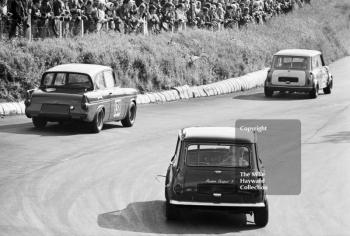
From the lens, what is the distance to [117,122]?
2495 cm

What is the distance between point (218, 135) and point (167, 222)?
1389 mm

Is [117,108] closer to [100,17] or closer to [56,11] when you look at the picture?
[56,11]

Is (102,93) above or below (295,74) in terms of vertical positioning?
below

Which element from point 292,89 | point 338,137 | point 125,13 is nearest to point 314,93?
point 292,89

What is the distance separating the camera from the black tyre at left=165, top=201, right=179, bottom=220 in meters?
12.9

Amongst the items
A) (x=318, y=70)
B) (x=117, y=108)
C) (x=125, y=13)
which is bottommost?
(x=117, y=108)

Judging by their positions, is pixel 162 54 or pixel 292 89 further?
pixel 162 54

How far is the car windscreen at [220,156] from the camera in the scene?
13094 millimetres

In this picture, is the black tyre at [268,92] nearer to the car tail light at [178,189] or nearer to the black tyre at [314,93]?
the black tyre at [314,93]

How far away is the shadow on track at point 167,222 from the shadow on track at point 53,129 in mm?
7989

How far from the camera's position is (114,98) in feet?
74.9

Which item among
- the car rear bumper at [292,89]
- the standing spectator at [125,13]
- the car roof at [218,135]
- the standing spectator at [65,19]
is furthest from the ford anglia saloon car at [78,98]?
the car rear bumper at [292,89]

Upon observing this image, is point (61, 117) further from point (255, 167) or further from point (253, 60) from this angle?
point (253, 60)

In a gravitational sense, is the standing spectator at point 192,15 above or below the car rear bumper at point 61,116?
above
